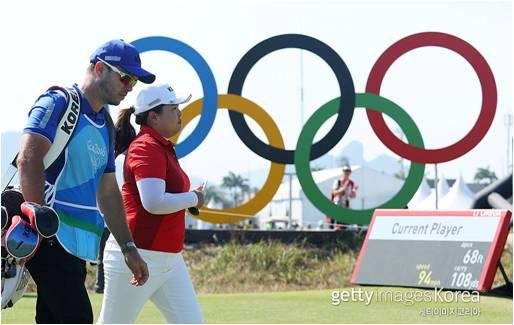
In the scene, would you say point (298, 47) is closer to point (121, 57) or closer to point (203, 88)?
point (203, 88)

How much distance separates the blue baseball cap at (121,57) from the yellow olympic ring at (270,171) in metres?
10.8

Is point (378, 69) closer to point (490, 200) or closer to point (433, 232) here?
point (490, 200)

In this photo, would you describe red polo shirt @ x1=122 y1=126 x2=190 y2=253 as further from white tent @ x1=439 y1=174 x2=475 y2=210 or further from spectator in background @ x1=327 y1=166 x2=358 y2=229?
white tent @ x1=439 y1=174 x2=475 y2=210

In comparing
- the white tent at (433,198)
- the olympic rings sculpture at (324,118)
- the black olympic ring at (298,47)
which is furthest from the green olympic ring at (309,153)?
the white tent at (433,198)

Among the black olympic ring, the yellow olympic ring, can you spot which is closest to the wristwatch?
the yellow olympic ring

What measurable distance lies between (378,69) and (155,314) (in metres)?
7.01

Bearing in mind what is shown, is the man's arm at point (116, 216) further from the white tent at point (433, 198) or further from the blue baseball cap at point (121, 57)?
the white tent at point (433, 198)

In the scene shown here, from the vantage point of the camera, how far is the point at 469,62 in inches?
605

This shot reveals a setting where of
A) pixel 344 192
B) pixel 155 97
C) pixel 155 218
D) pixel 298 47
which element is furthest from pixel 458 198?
pixel 155 218

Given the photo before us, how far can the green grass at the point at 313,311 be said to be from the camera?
971 centimetres

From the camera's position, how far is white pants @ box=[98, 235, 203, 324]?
5.15 metres

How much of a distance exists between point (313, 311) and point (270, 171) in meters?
5.55

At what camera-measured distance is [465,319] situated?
9.79 metres

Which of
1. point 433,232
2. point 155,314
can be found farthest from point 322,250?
point 155,314
